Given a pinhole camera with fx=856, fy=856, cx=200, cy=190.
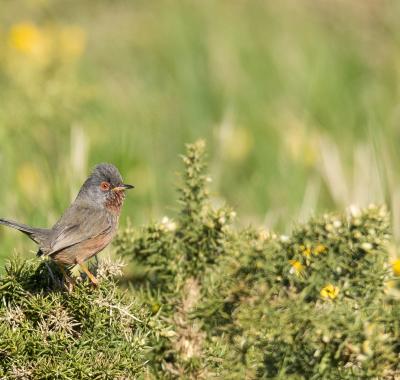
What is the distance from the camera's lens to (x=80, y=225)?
12.4ft

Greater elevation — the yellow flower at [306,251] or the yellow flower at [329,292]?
the yellow flower at [306,251]

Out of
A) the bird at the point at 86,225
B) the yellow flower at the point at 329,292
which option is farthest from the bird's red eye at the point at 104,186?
the yellow flower at the point at 329,292

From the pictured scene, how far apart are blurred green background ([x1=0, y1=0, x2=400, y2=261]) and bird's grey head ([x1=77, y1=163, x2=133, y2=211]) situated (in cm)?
38

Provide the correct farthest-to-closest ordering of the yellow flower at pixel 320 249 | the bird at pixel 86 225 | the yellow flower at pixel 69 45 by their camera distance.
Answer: the yellow flower at pixel 69 45 → the bird at pixel 86 225 → the yellow flower at pixel 320 249

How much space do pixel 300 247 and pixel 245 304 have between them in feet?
1.01

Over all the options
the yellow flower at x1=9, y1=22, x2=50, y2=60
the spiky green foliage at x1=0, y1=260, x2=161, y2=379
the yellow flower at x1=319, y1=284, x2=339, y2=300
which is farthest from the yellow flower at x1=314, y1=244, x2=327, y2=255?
the yellow flower at x1=9, y1=22, x2=50, y2=60

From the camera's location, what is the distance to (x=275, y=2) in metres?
9.76

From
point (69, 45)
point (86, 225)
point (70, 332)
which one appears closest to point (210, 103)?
point (69, 45)

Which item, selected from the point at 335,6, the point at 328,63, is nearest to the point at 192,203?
the point at 328,63

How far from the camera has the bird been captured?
3.52 metres

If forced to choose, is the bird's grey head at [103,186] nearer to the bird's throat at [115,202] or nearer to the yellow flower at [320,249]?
the bird's throat at [115,202]

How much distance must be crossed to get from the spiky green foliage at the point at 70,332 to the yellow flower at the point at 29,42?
12.6ft

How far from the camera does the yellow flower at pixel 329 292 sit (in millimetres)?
2955

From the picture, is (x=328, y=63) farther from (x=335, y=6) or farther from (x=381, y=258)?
(x=381, y=258)
